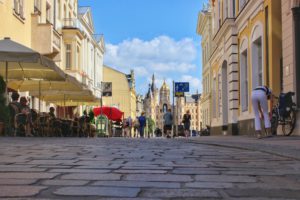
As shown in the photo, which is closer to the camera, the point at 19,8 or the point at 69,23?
the point at 19,8

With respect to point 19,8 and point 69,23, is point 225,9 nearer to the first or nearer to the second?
point 19,8

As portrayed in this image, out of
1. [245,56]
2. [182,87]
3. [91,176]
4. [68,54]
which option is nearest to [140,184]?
[91,176]

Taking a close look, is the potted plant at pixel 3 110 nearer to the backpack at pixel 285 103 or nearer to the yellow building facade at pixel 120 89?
the backpack at pixel 285 103

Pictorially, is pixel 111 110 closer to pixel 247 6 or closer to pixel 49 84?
pixel 49 84

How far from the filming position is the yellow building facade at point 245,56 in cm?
1820

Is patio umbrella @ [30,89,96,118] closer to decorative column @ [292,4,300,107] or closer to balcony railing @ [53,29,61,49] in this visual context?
balcony railing @ [53,29,61,49]

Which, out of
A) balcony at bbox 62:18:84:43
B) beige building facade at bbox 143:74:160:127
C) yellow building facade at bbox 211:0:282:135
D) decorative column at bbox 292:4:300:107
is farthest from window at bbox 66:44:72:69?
beige building facade at bbox 143:74:160:127

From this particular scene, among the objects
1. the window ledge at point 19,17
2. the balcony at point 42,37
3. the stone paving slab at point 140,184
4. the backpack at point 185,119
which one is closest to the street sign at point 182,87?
the backpack at point 185,119

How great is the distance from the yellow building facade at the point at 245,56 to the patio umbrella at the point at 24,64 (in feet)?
23.1

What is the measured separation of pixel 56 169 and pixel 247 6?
16.9 metres

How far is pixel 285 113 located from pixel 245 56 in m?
9.33

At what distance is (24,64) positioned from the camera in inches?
699

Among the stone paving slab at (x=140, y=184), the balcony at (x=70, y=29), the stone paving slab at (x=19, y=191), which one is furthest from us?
the balcony at (x=70, y=29)

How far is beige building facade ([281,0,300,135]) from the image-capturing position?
15.5 m
